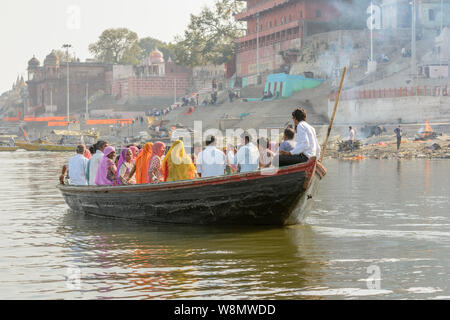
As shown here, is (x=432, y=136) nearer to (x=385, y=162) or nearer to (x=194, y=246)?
(x=385, y=162)

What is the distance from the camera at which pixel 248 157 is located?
41.0 feet

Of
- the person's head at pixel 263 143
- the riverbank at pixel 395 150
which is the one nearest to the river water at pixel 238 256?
the person's head at pixel 263 143

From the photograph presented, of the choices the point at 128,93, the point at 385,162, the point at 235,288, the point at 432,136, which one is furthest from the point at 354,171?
the point at 128,93

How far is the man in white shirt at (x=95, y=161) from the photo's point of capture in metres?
14.4

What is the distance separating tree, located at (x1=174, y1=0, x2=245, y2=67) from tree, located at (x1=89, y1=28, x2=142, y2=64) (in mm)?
32148

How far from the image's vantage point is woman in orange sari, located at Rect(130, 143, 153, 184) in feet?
44.2

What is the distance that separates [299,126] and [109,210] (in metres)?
4.50

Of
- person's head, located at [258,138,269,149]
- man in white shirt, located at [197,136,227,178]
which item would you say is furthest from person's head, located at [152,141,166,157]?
person's head, located at [258,138,269,149]

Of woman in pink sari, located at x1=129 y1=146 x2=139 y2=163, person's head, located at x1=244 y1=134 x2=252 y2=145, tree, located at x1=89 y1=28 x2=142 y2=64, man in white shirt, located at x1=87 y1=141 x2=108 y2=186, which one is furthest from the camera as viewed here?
tree, located at x1=89 y1=28 x2=142 y2=64

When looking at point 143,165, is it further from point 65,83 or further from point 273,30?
point 65,83

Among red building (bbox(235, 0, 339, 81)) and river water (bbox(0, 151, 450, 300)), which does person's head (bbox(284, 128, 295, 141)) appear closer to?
river water (bbox(0, 151, 450, 300))

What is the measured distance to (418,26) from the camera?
55500mm

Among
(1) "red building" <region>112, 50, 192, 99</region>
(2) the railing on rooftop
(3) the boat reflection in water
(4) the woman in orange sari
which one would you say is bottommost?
(3) the boat reflection in water

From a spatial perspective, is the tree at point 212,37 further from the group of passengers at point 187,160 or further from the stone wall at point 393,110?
the group of passengers at point 187,160
